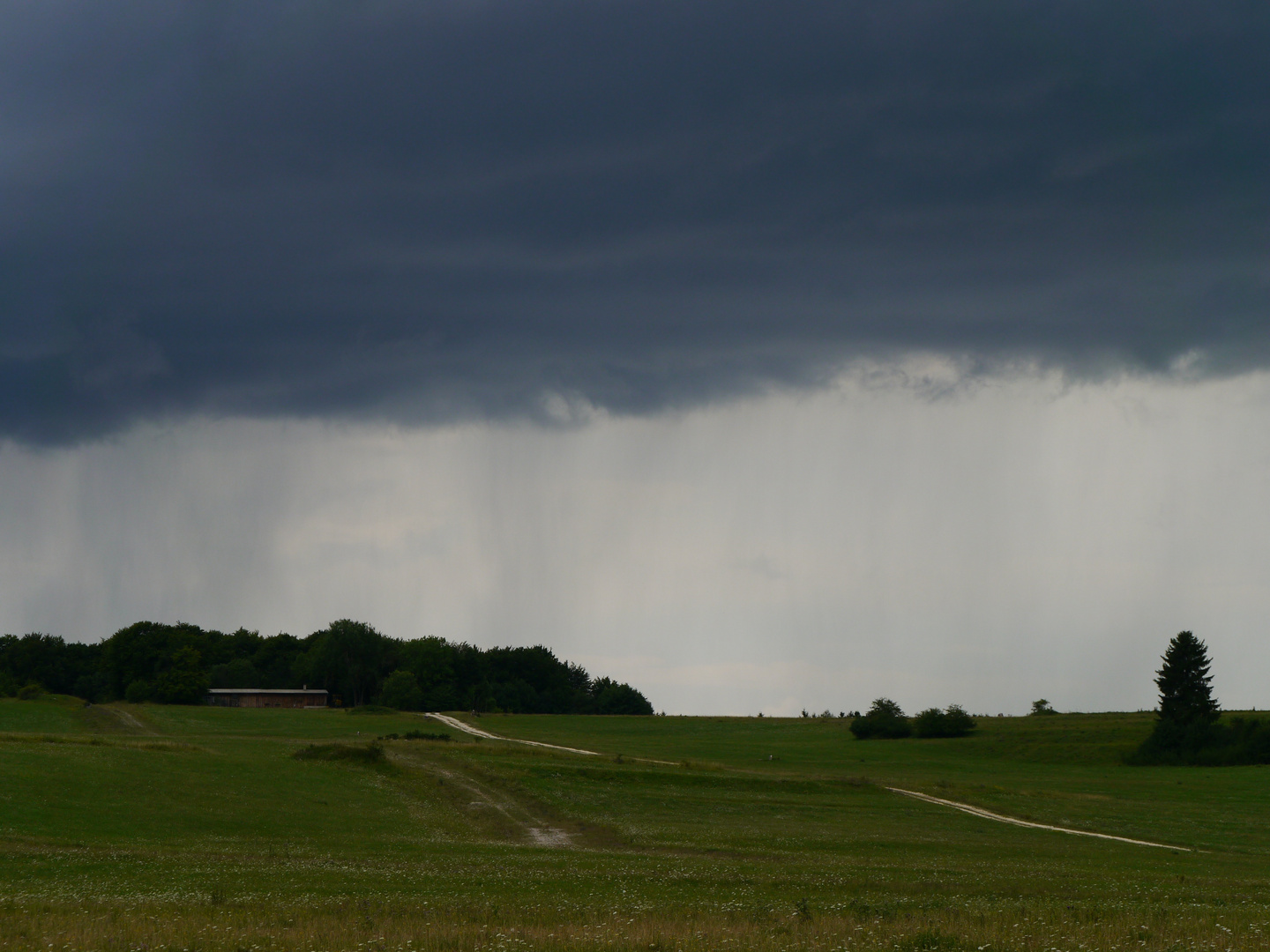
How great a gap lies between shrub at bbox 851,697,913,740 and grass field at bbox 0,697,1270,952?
119ft

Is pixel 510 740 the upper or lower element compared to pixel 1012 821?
lower

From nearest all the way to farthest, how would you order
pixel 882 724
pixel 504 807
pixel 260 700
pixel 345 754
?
1. pixel 504 807
2. pixel 345 754
3. pixel 882 724
4. pixel 260 700

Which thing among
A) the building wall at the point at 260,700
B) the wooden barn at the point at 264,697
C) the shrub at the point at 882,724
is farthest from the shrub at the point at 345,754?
the building wall at the point at 260,700

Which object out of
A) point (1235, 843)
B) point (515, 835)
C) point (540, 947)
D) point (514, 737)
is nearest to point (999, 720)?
point (514, 737)

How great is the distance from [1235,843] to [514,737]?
76.3m

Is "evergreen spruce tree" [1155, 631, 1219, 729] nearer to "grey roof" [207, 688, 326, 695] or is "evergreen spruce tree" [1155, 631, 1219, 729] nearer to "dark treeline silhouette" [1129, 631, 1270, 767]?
"dark treeline silhouette" [1129, 631, 1270, 767]

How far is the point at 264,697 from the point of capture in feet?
597

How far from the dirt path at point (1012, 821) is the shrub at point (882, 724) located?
212 feet

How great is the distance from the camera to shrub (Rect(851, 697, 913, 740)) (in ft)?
440

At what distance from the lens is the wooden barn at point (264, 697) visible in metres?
179

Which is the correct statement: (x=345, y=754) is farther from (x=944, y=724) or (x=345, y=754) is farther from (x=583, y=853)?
(x=944, y=724)

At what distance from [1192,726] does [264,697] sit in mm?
144475

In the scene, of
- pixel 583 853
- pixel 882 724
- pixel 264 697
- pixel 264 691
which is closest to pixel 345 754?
pixel 583 853

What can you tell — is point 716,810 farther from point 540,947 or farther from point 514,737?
point 514,737
